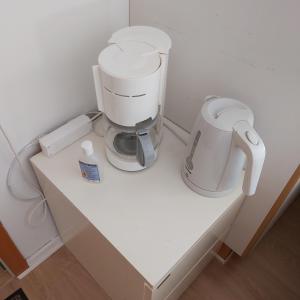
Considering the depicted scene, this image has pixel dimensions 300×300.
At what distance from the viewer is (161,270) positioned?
2.34 feet

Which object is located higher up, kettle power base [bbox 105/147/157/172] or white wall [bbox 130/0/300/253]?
white wall [bbox 130/0/300/253]

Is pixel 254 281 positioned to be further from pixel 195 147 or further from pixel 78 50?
pixel 78 50

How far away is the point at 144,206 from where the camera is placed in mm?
828

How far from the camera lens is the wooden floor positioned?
130cm

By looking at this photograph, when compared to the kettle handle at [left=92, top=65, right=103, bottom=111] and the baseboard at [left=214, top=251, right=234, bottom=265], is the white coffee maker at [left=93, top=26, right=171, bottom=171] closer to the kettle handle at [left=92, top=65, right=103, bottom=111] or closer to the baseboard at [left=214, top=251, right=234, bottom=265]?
the kettle handle at [left=92, top=65, right=103, bottom=111]

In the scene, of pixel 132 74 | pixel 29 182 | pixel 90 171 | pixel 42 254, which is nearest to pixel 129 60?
pixel 132 74

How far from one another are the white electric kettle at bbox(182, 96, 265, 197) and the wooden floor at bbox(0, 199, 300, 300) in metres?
0.68

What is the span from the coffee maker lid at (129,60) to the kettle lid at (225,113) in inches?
6.7

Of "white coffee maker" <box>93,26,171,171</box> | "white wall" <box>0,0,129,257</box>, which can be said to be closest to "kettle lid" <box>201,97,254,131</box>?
"white coffee maker" <box>93,26,171,171</box>

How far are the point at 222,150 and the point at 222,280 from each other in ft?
2.83

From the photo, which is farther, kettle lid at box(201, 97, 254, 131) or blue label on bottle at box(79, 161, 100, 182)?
blue label on bottle at box(79, 161, 100, 182)

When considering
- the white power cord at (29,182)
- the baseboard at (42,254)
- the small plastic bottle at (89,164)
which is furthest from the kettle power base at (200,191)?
the baseboard at (42,254)

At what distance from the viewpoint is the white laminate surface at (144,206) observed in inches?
29.3

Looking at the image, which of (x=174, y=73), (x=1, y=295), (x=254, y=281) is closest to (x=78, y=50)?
(x=174, y=73)
